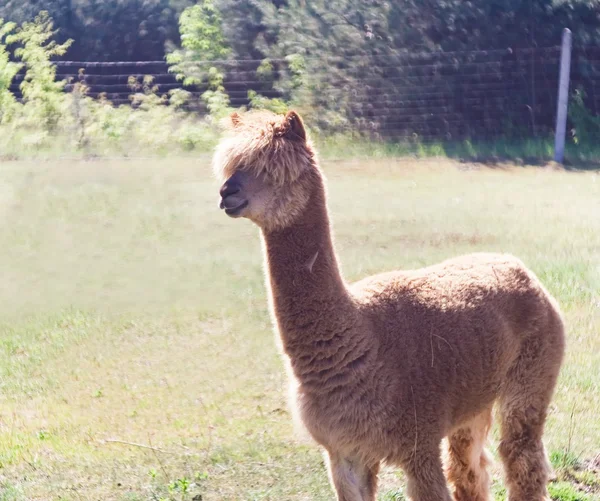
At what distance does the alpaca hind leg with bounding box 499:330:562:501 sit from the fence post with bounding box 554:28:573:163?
10.6 m

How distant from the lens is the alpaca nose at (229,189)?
3.45m

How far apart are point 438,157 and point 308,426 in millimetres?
10138

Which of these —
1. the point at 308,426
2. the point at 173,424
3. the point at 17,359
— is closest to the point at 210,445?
the point at 173,424

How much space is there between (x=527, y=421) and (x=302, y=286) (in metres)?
1.33

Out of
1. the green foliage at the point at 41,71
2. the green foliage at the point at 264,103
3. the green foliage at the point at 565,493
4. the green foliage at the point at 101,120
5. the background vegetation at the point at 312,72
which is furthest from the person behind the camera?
the green foliage at the point at 41,71

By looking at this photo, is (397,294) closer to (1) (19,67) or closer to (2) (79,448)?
(2) (79,448)

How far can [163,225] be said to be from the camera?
34.3ft

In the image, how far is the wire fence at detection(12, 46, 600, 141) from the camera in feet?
44.4

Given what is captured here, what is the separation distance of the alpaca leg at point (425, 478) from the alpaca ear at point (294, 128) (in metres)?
1.34

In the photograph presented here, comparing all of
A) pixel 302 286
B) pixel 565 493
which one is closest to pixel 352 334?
pixel 302 286

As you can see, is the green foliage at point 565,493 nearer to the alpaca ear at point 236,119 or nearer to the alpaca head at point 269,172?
the alpaca head at point 269,172

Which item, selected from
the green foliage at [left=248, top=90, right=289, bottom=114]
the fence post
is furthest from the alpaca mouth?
the fence post

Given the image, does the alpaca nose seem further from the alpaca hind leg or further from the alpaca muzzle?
the alpaca hind leg

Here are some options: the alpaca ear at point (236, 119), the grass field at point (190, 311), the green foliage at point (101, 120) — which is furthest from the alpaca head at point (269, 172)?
the green foliage at point (101, 120)
